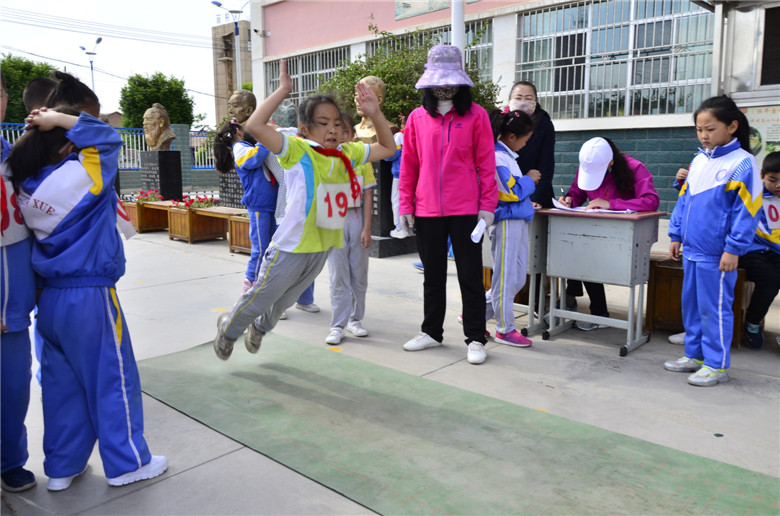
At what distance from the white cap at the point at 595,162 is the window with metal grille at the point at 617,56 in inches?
299

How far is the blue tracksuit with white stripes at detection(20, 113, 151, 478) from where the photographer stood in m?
2.34

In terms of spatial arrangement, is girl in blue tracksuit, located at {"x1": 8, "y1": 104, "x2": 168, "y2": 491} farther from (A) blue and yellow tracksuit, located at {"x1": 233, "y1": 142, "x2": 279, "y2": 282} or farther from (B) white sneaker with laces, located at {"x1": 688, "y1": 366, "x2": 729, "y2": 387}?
(B) white sneaker with laces, located at {"x1": 688, "y1": 366, "x2": 729, "y2": 387}

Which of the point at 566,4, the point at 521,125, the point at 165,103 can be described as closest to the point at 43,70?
the point at 165,103

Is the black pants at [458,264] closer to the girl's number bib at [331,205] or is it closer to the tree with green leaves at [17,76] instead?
the girl's number bib at [331,205]

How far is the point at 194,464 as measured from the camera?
271 cm

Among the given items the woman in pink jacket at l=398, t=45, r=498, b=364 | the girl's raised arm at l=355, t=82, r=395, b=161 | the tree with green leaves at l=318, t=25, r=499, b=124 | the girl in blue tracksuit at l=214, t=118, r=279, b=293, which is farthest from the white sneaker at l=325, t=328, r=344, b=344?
the tree with green leaves at l=318, t=25, r=499, b=124

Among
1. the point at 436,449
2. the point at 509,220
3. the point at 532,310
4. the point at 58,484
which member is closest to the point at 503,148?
the point at 509,220

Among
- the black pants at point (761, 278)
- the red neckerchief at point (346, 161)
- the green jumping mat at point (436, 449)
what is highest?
the red neckerchief at point (346, 161)

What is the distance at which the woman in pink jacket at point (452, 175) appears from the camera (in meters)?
3.98

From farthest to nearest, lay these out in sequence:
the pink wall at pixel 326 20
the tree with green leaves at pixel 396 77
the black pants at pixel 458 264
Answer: the pink wall at pixel 326 20, the tree with green leaves at pixel 396 77, the black pants at pixel 458 264

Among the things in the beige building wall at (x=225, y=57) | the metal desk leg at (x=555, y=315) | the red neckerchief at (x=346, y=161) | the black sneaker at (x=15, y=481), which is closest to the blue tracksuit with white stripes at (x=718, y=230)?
the metal desk leg at (x=555, y=315)

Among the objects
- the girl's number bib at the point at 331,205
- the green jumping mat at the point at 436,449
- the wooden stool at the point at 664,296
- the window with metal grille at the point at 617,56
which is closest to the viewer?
the green jumping mat at the point at 436,449

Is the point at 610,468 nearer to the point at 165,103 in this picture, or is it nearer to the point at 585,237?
the point at 585,237

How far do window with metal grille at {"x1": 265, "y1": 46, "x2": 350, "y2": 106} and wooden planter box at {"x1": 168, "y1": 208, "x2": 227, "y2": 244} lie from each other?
9623mm
